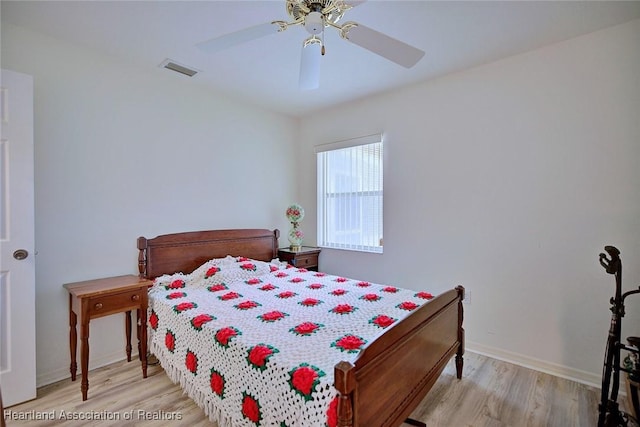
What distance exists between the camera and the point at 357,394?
118 centimetres

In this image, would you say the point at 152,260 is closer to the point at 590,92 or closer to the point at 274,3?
the point at 274,3

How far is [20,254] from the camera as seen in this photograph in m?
2.03

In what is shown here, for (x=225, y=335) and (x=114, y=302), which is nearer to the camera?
(x=225, y=335)

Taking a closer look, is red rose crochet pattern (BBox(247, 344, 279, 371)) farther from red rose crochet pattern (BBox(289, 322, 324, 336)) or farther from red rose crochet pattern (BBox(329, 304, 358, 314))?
red rose crochet pattern (BBox(329, 304, 358, 314))

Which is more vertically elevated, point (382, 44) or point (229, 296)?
point (382, 44)

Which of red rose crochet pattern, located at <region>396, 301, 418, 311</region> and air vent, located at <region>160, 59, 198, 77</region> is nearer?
red rose crochet pattern, located at <region>396, 301, 418, 311</region>

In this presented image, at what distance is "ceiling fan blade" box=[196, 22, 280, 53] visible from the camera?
164 centimetres

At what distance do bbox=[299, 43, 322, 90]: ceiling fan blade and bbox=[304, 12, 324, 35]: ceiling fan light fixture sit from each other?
20cm

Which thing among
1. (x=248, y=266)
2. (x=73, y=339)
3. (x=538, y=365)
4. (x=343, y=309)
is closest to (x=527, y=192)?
(x=538, y=365)

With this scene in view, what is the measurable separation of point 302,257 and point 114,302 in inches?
78.5

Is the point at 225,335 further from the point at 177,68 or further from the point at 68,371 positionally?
the point at 177,68

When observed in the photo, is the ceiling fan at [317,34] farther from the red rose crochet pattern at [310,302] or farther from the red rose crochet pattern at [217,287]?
the red rose crochet pattern at [217,287]

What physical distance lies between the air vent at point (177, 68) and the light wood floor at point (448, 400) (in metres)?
2.50

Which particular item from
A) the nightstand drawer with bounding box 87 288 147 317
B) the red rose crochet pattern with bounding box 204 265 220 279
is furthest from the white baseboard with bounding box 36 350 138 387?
the red rose crochet pattern with bounding box 204 265 220 279
